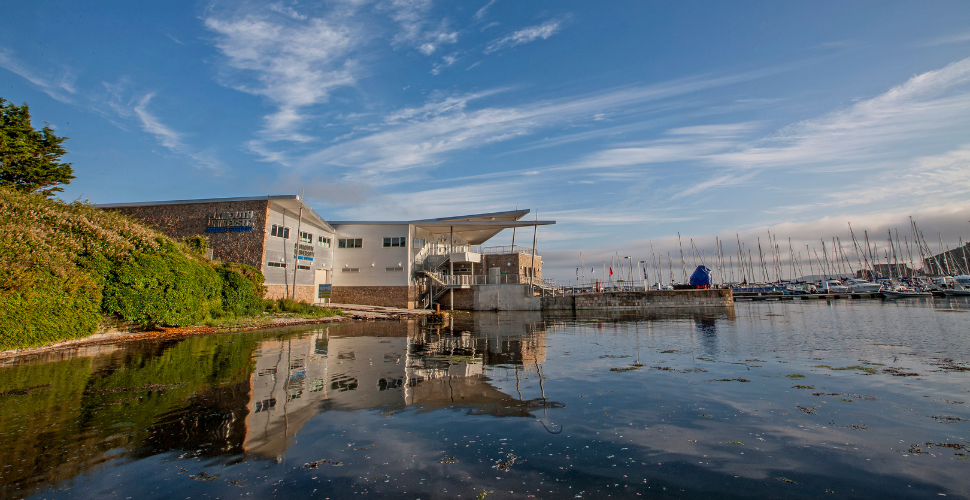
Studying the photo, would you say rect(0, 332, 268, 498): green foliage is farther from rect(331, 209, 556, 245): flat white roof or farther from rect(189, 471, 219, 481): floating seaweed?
rect(331, 209, 556, 245): flat white roof

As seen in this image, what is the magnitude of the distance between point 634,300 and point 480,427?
38.6 m

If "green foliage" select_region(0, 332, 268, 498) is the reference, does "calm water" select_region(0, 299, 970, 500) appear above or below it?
below

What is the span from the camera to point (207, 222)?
3047cm

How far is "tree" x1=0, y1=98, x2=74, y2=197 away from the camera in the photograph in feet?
75.7

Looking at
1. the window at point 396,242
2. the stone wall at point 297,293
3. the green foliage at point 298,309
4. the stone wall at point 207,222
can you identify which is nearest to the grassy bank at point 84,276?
the green foliage at point 298,309

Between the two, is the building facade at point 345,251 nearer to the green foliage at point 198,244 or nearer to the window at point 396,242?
the window at point 396,242

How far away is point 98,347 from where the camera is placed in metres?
13.6

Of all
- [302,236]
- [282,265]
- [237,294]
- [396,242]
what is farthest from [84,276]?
[396,242]

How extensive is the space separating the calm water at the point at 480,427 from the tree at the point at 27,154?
20.2 meters

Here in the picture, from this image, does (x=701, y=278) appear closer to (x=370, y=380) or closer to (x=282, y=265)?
(x=282, y=265)

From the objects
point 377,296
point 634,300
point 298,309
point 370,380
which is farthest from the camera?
point 634,300

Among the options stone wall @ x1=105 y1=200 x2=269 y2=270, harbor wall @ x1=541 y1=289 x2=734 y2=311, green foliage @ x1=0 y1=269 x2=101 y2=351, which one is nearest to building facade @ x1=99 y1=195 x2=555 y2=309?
stone wall @ x1=105 y1=200 x2=269 y2=270

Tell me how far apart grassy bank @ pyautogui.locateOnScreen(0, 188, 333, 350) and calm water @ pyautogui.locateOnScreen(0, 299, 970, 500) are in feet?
8.54

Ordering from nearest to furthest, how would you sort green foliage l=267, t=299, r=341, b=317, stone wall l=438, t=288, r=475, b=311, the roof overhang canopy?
green foliage l=267, t=299, r=341, b=317 < the roof overhang canopy < stone wall l=438, t=288, r=475, b=311
